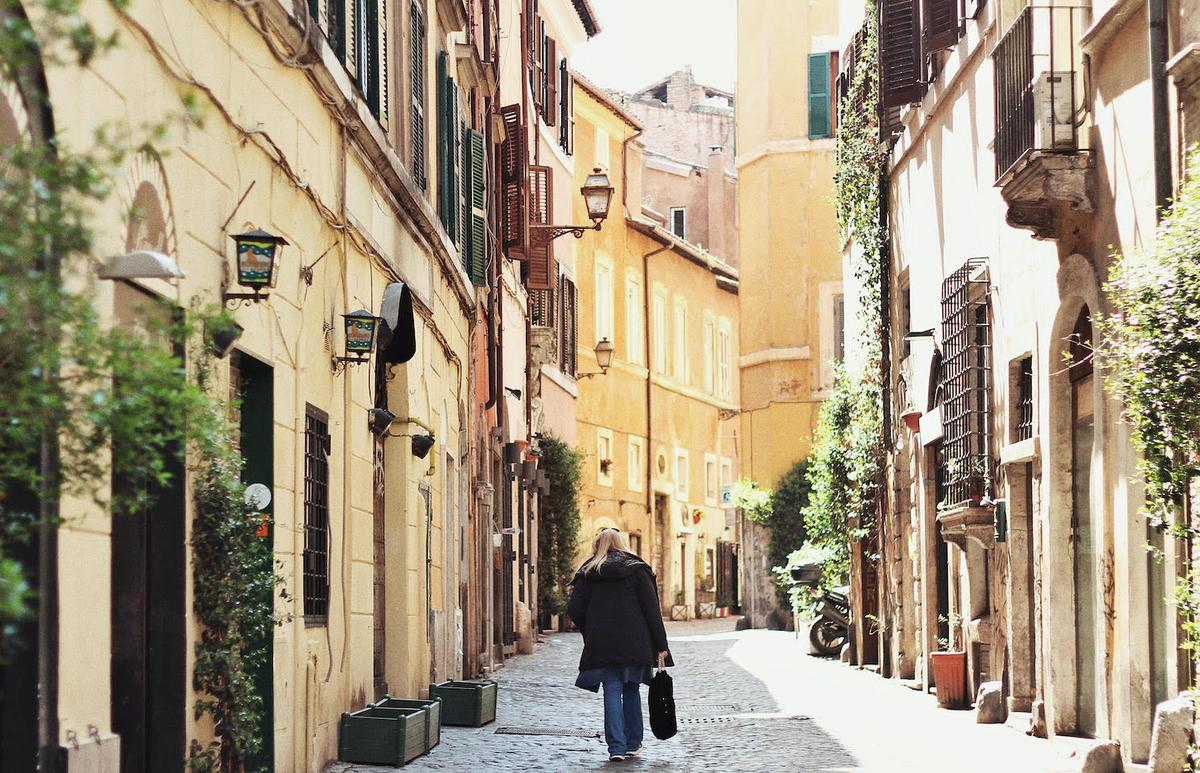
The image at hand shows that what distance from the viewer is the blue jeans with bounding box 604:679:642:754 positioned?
460 inches

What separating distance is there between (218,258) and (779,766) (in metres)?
5.01

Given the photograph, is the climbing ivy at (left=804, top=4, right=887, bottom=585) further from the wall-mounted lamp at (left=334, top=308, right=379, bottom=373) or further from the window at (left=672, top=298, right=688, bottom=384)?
the window at (left=672, top=298, right=688, bottom=384)

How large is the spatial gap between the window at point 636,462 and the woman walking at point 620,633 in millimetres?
29570

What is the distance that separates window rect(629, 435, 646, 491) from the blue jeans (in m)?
29.8

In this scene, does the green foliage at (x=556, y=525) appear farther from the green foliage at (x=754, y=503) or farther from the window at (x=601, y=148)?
the window at (x=601, y=148)

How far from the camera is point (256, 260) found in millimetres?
8367

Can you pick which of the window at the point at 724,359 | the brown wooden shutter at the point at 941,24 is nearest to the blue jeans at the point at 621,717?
the brown wooden shutter at the point at 941,24

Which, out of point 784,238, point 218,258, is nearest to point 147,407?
point 218,258

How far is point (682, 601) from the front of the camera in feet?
148

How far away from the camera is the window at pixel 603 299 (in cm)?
3969

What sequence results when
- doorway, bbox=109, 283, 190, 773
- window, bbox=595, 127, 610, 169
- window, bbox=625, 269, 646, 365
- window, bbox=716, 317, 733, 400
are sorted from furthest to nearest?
window, bbox=716, 317, 733, 400 < window, bbox=625, 269, 646, 365 < window, bbox=595, 127, 610, 169 < doorway, bbox=109, 283, 190, 773

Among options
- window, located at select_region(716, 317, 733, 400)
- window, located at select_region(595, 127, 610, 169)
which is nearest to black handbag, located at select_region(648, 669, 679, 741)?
window, located at select_region(595, 127, 610, 169)

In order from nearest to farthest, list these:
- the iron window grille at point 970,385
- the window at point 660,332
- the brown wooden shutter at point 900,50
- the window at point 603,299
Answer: the iron window grille at point 970,385 < the brown wooden shutter at point 900,50 < the window at point 603,299 < the window at point 660,332

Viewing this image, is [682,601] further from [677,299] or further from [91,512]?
[91,512]
